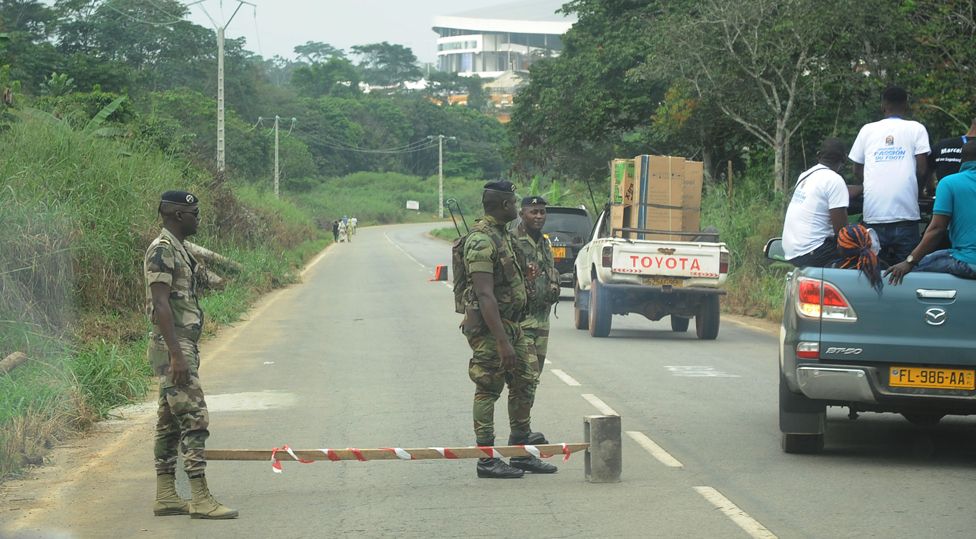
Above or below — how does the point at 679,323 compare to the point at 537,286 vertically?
below

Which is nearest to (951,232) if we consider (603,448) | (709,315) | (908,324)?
(908,324)

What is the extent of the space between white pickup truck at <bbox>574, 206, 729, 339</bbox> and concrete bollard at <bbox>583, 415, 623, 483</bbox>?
24.9 feet

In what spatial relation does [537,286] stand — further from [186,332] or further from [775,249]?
[186,332]

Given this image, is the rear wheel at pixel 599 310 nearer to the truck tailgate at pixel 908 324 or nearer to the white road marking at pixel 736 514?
the truck tailgate at pixel 908 324

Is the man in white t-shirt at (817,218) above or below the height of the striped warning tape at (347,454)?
above

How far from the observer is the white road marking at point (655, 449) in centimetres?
685

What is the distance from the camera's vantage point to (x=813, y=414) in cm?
677

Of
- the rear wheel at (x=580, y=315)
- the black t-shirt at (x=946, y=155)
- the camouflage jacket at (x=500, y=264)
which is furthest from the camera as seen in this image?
the rear wheel at (x=580, y=315)

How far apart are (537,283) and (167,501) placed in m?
2.72

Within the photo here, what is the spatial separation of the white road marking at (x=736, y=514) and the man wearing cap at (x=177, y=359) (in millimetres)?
2713

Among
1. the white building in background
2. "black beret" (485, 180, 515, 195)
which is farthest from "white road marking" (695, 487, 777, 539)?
the white building in background

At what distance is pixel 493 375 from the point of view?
621cm

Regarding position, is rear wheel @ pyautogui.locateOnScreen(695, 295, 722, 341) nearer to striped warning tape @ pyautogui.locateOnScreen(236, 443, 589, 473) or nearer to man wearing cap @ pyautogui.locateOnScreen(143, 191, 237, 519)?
striped warning tape @ pyautogui.locateOnScreen(236, 443, 589, 473)

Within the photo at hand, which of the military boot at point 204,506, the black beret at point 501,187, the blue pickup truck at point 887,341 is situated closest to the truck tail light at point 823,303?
the blue pickup truck at point 887,341
